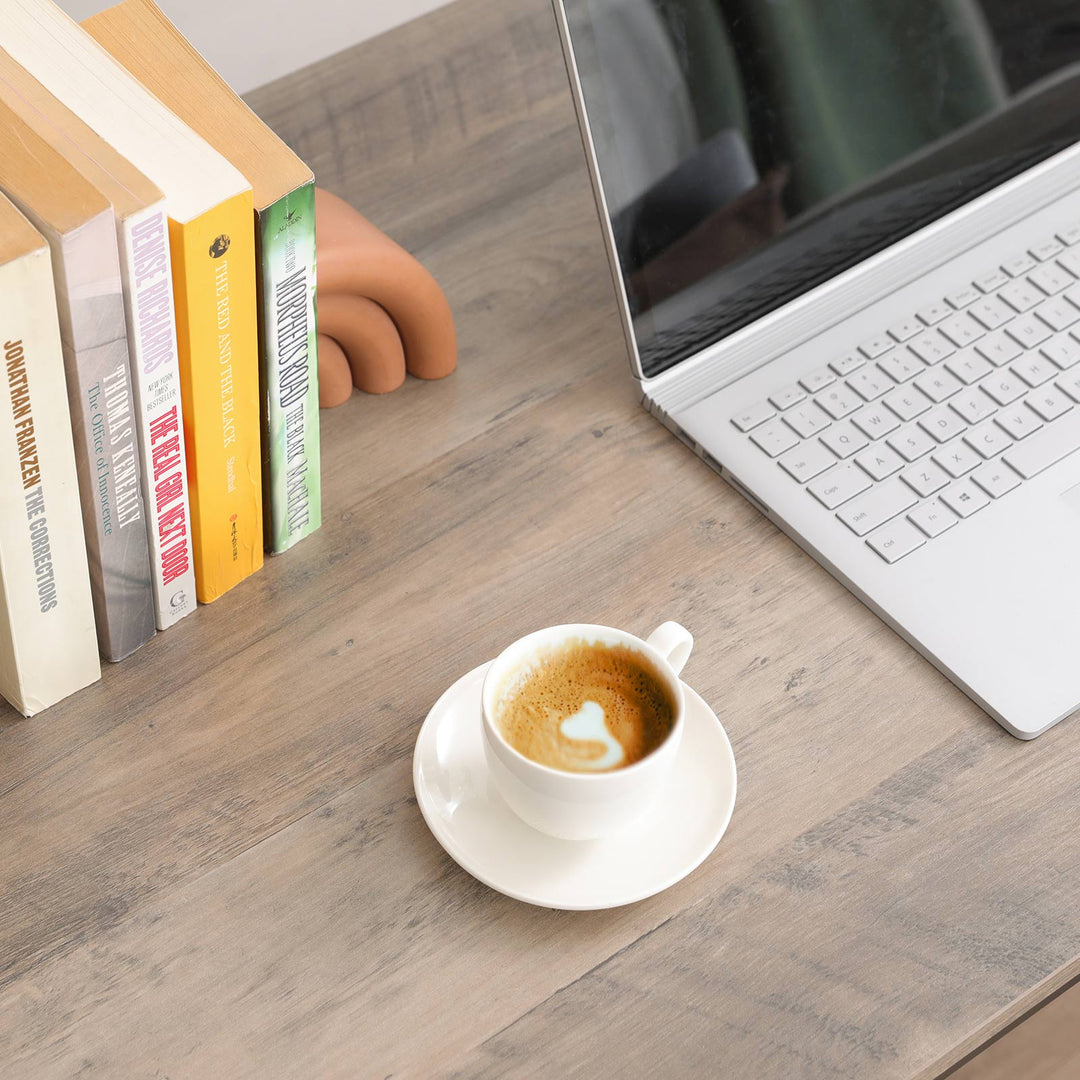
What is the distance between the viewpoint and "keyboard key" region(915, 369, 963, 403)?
0.75 metres

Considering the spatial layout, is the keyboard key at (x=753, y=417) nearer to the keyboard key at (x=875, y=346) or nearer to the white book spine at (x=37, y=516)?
the keyboard key at (x=875, y=346)

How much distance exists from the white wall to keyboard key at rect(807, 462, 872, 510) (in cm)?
66

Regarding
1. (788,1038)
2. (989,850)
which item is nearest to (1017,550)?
(989,850)

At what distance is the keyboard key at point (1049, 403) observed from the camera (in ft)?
2.45

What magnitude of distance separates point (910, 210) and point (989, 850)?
0.42m

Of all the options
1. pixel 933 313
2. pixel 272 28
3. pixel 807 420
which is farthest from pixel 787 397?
pixel 272 28

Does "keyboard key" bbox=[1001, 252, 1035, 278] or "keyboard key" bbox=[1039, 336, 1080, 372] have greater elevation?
"keyboard key" bbox=[1001, 252, 1035, 278]

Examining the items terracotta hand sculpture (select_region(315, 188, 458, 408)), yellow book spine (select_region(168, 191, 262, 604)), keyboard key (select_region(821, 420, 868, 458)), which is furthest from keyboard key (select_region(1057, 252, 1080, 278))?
yellow book spine (select_region(168, 191, 262, 604))

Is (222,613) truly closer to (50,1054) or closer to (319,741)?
(319,741)

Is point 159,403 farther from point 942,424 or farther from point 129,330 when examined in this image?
point 942,424

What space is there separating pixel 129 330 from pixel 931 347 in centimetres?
48

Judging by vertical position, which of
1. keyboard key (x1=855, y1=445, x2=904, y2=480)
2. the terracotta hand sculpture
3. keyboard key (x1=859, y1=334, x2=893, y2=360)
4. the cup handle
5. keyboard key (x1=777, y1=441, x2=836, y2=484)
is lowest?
keyboard key (x1=855, y1=445, x2=904, y2=480)

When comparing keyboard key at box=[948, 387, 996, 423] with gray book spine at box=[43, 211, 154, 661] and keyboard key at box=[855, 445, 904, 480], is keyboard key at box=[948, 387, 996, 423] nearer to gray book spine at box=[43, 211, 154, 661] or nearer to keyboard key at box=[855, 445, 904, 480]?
keyboard key at box=[855, 445, 904, 480]

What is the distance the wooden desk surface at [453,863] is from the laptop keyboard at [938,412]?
50 millimetres
